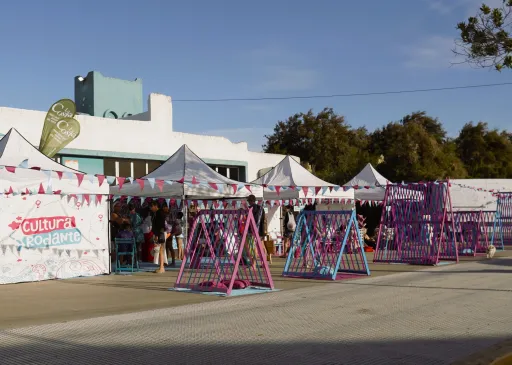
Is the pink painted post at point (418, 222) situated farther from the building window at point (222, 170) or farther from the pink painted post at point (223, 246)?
the building window at point (222, 170)

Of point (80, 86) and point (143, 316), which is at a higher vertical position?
point (80, 86)

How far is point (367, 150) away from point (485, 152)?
423 inches

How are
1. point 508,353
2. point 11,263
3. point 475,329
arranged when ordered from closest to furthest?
1. point 508,353
2. point 475,329
3. point 11,263

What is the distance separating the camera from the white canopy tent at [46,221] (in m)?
13.8

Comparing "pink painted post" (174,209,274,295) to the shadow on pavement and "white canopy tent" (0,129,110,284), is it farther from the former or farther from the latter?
the shadow on pavement

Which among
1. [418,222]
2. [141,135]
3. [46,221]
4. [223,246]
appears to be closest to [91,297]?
[223,246]

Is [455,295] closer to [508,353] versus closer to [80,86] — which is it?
[508,353]

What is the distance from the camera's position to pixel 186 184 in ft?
56.1

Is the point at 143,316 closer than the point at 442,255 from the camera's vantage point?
Yes

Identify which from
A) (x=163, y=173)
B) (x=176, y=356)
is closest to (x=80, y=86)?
(x=163, y=173)

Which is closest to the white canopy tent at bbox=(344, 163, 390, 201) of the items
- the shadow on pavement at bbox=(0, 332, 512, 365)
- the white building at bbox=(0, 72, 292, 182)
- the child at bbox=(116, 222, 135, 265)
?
the white building at bbox=(0, 72, 292, 182)

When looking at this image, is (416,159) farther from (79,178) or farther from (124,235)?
(79,178)

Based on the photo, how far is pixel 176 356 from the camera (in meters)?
6.35

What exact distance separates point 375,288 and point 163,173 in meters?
8.36
